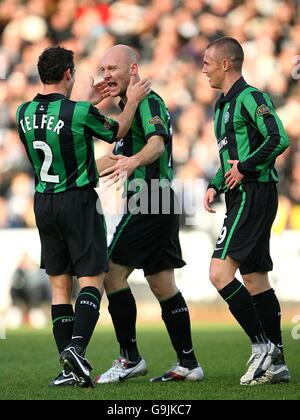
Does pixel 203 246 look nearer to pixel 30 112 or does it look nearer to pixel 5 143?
pixel 5 143

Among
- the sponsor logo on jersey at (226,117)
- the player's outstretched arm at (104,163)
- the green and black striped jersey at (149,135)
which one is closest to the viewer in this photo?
the sponsor logo on jersey at (226,117)

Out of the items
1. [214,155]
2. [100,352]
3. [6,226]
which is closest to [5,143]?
[6,226]

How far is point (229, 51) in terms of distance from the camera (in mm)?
5938

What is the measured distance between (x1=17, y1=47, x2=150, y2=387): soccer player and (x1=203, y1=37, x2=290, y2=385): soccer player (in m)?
0.72

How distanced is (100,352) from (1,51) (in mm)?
7636

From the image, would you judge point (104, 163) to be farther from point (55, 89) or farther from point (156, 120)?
point (55, 89)

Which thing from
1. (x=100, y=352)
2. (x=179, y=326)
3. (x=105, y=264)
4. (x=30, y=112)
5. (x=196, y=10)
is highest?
(x=196, y=10)

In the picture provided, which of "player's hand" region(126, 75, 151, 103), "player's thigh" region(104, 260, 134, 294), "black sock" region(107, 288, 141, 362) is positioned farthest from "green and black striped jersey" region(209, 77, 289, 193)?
"black sock" region(107, 288, 141, 362)

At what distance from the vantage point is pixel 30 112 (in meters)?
5.57

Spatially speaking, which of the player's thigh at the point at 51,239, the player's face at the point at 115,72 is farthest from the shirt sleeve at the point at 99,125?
the player's face at the point at 115,72

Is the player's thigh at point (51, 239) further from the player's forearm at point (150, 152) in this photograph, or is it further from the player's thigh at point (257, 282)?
the player's thigh at point (257, 282)

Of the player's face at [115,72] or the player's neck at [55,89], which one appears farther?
the player's face at [115,72]

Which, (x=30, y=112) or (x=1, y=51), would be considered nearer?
(x=30, y=112)

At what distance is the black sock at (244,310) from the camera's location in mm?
5645
